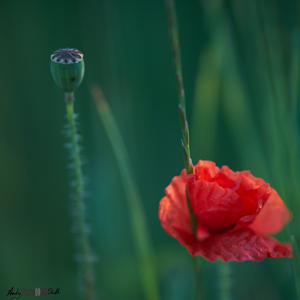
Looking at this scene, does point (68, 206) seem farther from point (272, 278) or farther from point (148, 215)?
point (272, 278)

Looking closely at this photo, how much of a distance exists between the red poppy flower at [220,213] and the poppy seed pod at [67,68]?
0.51 feet

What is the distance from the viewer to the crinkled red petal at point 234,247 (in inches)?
12.9

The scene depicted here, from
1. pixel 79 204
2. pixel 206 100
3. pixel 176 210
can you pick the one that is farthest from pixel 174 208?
pixel 206 100

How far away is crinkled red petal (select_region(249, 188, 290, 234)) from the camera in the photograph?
0.41m

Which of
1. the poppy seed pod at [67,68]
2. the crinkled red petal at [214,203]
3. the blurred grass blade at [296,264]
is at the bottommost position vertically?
the blurred grass blade at [296,264]

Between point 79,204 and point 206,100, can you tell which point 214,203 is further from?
point 206,100

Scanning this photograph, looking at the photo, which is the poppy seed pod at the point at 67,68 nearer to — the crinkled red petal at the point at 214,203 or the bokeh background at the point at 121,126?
the crinkled red petal at the point at 214,203

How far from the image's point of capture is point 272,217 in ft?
1.36

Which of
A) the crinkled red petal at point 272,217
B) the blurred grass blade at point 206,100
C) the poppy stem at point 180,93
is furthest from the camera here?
the blurred grass blade at point 206,100

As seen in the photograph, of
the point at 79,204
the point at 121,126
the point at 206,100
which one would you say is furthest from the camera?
the point at 121,126

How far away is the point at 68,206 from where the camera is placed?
0.89 meters

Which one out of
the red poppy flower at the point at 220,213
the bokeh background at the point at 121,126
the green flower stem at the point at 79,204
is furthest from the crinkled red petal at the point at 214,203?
the bokeh background at the point at 121,126

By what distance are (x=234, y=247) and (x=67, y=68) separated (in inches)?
10.0

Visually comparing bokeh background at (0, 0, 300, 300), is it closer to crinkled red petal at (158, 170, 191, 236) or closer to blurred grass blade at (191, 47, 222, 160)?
blurred grass blade at (191, 47, 222, 160)
